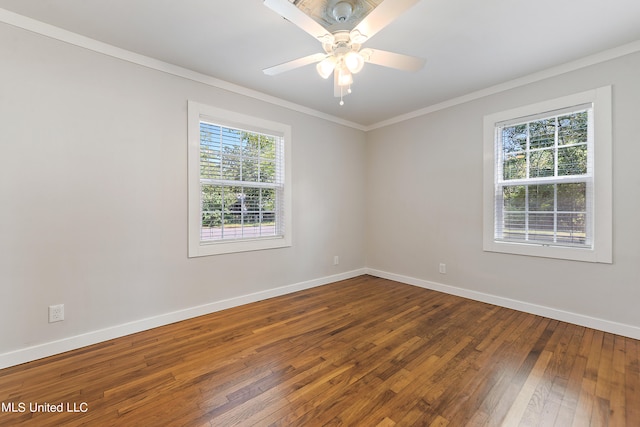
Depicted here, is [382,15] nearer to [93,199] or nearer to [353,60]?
[353,60]

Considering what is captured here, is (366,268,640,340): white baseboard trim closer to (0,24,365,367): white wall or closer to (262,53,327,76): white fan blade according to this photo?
(0,24,365,367): white wall

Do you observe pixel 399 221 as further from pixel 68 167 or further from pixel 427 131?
pixel 68 167

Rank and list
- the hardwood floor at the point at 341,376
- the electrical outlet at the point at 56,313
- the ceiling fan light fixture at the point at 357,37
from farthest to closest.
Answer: the electrical outlet at the point at 56,313, the ceiling fan light fixture at the point at 357,37, the hardwood floor at the point at 341,376

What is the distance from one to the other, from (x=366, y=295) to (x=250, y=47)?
3.01m

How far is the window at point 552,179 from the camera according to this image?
8.19ft

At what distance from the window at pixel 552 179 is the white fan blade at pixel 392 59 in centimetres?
193

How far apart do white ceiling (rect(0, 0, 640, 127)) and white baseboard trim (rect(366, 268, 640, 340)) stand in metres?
2.45

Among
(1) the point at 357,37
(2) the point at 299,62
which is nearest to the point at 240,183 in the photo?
(2) the point at 299,62

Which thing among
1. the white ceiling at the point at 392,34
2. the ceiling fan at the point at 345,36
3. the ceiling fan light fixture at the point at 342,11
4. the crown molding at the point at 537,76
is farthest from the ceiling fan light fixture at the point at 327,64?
the crown molding at the point at 537,76

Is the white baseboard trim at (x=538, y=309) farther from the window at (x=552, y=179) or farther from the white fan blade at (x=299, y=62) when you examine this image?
the white fan blade at (x=299, y=62)

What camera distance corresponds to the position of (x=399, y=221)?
4168 mm

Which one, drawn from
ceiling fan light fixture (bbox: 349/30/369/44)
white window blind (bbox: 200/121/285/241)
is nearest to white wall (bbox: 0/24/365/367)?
white window blind (bbox: 200/121/285/241)

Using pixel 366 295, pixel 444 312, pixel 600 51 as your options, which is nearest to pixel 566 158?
pixel 600 51

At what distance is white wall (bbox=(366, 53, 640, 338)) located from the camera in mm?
2383
